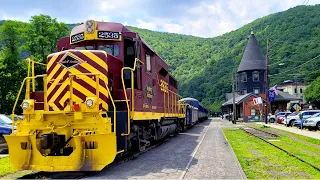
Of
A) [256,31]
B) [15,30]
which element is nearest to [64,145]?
[15,30]

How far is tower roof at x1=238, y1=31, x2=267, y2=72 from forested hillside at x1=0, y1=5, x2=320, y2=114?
3464mm

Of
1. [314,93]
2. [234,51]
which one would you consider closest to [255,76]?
[314,93]

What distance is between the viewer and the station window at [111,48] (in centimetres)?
1012

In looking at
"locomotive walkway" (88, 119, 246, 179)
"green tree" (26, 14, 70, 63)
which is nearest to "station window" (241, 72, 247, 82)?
"green tree" (26, 14, 70, 63)

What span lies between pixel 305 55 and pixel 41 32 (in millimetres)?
62089

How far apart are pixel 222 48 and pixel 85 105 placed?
14135cm

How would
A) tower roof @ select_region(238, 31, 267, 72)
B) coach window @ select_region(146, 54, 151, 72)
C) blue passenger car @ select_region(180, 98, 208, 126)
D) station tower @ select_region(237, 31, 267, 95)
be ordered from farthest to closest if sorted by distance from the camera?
tower roof @ select_region(238, 31, 267, 72)
station tower @ select_region(237, 31, 267, 95)
blue passenger car @ select_region(180, 98, 208, 126)
coach window @ select_region(146, 54, 151, 72)

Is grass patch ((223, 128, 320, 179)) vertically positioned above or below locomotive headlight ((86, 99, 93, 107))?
below

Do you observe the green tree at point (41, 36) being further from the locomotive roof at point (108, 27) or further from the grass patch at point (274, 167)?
the grass patch at point (274, 167)

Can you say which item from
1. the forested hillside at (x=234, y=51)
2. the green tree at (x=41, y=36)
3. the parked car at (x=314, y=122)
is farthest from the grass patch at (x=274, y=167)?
the forested hillside at (x=234, y=51)

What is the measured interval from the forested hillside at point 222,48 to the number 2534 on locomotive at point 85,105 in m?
29.6

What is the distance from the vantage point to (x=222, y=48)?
145250 millimetres

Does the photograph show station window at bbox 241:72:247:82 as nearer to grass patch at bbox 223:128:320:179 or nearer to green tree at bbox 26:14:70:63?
green tree at bbox 26:14:70:63

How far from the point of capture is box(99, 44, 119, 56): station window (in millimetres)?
10125
